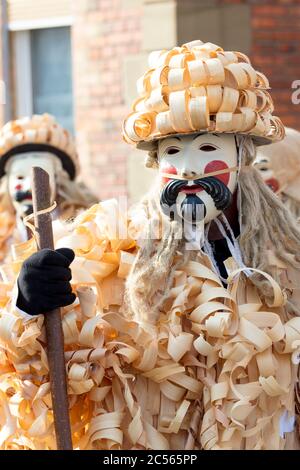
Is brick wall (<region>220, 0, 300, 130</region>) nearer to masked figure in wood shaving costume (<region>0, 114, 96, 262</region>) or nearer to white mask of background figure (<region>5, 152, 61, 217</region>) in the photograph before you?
masked figure in wood shaving costume (<region>0, 114, 96, 262</region>)

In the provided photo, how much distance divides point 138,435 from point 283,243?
790mm

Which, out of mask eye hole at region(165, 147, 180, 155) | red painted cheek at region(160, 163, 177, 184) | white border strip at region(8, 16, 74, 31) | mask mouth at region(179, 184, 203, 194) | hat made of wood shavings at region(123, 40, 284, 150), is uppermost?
hat made of wood shavings at region(123, 40, 284, 150)

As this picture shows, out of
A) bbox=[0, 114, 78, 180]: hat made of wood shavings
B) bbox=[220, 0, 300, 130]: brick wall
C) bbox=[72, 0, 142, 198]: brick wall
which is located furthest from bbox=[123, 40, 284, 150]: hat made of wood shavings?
bbox=[72, 0, 142, 198]: brick wall

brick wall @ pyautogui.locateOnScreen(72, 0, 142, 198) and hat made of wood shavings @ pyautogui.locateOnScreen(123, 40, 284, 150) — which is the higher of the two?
hat made of wood shavings @ pyautogui.locateOnScreen(123, 40, 284, 150)

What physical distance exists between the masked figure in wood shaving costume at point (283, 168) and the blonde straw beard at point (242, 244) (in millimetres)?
1820

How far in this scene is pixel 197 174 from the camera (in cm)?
360

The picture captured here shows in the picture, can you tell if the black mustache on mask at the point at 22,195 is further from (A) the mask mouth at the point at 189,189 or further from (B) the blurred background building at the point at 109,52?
(A) the mask mouth at the point at 189,189

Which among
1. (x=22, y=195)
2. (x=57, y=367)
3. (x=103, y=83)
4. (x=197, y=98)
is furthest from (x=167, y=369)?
(x=103, y=83)

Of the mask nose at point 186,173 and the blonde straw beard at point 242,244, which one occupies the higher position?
the mask nose at point 186,173

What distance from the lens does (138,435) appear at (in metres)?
3.55

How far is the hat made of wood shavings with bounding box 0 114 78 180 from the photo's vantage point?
19.7 feet

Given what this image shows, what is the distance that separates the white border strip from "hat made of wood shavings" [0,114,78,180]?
2.21 m

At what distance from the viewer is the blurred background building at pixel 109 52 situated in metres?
7.43

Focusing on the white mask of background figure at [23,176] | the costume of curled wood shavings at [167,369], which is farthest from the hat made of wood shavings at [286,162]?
the costume of curled wood shavings at [167,369]
